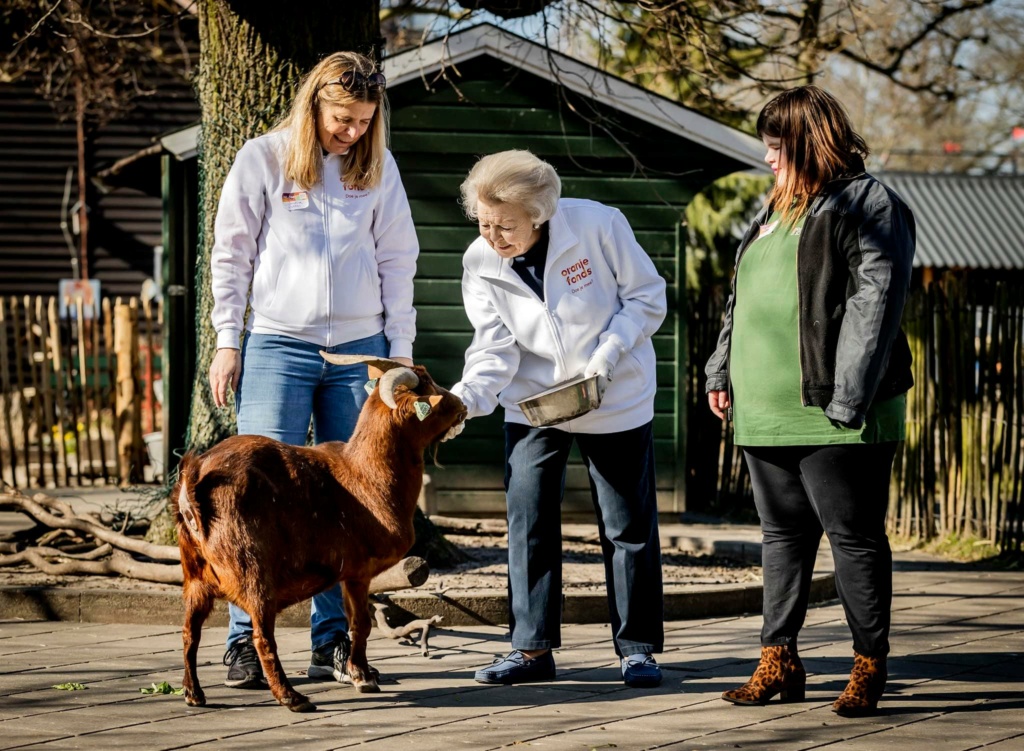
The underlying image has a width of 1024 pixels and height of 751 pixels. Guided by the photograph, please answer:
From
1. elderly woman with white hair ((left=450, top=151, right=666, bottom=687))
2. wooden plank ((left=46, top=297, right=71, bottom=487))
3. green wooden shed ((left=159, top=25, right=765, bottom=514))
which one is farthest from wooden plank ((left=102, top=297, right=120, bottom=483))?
elderly woman with white hair ((left=450, top=151, right=666, bottom=687))

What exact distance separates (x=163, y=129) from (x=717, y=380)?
52.9 ft

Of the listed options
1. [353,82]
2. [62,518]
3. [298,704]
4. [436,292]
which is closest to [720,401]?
[353,82]

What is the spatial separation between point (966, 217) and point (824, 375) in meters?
32.5

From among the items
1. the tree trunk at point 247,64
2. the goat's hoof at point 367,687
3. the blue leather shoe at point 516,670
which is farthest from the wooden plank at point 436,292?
the goat's hoof at point 367,687

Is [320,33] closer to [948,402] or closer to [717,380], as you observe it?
[717,380]

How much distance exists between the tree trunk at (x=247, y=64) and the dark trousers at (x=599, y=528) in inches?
96.0

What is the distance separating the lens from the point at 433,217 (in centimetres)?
1023

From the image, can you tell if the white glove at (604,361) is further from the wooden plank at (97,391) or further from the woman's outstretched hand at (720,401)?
the wooden plank at (97,391)

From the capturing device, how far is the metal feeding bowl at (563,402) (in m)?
4.84

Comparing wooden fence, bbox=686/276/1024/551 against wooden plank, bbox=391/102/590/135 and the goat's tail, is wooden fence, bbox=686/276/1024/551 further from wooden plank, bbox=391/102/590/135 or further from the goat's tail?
the goat's tail

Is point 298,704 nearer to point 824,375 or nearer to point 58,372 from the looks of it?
point 824,375

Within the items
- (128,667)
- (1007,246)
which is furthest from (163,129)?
(1007,246)

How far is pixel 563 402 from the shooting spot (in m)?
4.89

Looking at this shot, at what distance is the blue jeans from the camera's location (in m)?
5.00
